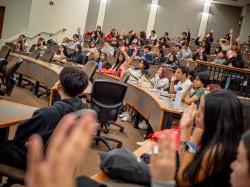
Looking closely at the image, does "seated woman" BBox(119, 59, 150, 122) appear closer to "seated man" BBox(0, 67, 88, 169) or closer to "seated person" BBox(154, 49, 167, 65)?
"seated person" BBox(154, 49, 167, 65)

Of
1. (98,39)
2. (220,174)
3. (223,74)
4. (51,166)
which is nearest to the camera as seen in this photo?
(51,166)

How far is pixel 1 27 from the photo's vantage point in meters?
17.2

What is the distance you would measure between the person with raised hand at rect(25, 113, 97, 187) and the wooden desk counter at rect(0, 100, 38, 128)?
1.97 metres

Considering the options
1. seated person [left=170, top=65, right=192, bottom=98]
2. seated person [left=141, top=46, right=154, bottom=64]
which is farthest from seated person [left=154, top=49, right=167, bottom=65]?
seated person [left=170, top=65, right=192, bottom=98]

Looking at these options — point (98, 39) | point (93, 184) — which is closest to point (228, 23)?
point (98, 39)

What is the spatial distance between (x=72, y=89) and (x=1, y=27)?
15.5m

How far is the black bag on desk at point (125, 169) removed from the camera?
6.59 feet

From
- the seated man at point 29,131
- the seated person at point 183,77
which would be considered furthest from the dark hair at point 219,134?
the seated person at point 183,77

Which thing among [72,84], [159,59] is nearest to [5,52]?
[159,59]

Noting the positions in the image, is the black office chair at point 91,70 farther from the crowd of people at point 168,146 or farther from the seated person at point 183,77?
the crowd of people at point 168,146

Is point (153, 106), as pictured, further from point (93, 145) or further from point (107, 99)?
point (93, 145)

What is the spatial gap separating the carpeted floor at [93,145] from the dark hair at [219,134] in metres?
2.34

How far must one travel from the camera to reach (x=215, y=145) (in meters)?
1.85

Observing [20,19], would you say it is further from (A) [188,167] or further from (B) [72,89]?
(A) [188,167]
